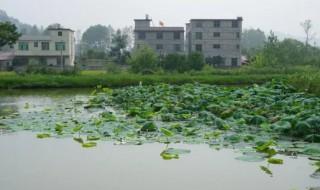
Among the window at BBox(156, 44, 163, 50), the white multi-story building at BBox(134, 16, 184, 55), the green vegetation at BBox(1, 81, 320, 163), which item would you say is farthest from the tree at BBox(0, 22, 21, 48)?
the green vegetation at BBox(1, 81, 320, 163)

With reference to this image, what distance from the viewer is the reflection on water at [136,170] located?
5.76 meters

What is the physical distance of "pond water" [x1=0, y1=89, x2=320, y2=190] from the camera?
576 cm

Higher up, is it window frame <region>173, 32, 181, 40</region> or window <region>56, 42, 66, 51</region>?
window frame <region>173, 32, 181, 40</region>

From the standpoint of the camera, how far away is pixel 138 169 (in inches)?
260

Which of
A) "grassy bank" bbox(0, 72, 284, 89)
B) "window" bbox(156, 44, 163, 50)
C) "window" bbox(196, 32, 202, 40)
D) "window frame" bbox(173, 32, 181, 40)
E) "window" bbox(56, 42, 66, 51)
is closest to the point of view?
"grassy bank" bbox(0, 72, 284, 89)

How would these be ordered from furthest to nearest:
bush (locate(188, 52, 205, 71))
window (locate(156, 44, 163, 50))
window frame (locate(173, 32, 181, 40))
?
window (locate(156, 44, 163, 50)) → window frame (locate(173, 32, 181, 40)) → bush (locate(188, 52, 205, 71))

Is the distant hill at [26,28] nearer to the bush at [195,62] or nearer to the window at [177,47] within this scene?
the window at [177,47]

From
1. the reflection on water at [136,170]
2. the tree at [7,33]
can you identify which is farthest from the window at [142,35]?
the reflection on water at [136,170]

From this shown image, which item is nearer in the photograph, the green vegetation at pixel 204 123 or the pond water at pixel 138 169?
the pond water at pixel 138 169

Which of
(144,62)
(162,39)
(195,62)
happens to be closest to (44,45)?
(162,39)

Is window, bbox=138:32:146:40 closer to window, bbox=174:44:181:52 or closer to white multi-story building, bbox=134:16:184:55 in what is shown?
white multi-story building, bbox=134:16:184:55

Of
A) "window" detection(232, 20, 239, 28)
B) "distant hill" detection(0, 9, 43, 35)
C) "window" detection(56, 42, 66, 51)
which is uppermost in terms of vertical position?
"distant hill" detection(0, 9, 43, 35)

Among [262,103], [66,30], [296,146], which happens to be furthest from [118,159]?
[66,30]

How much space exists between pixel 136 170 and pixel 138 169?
7 centimetres
